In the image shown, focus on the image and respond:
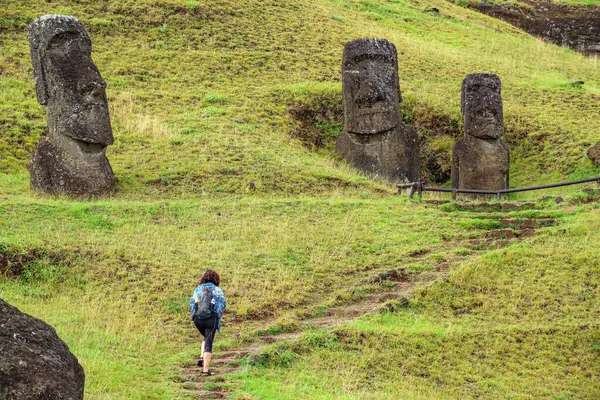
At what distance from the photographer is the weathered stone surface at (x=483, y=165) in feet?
80.7

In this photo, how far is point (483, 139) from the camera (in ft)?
81.2

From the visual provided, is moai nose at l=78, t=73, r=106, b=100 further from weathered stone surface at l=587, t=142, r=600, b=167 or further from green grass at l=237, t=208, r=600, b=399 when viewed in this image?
weathered stone surface at l=587, t=142, r=600, b=167

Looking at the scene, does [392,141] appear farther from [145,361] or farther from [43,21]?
[145,361]

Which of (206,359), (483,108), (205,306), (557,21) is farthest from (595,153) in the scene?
(557,21)

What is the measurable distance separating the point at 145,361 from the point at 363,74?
47.9ft

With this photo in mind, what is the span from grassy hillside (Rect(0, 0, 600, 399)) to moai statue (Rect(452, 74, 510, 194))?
2.10 meters

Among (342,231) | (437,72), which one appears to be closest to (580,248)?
(342,231)

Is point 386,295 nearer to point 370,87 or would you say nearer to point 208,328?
point 208,328

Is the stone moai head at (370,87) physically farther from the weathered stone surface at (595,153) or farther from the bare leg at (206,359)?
the bare leg at (206,359)

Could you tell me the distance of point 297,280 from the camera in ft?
54.3

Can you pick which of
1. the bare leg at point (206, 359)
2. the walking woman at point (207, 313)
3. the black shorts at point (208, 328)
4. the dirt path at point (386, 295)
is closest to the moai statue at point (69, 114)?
the dirt path at point (386, 295)

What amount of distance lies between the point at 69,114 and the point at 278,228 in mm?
6069

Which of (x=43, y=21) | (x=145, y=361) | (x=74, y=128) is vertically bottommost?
(x=145, y=361)

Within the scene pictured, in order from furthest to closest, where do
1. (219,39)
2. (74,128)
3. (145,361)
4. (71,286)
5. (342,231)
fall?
(219,39) < (74,128) < (342,231) < (71,286) < (145,361)
